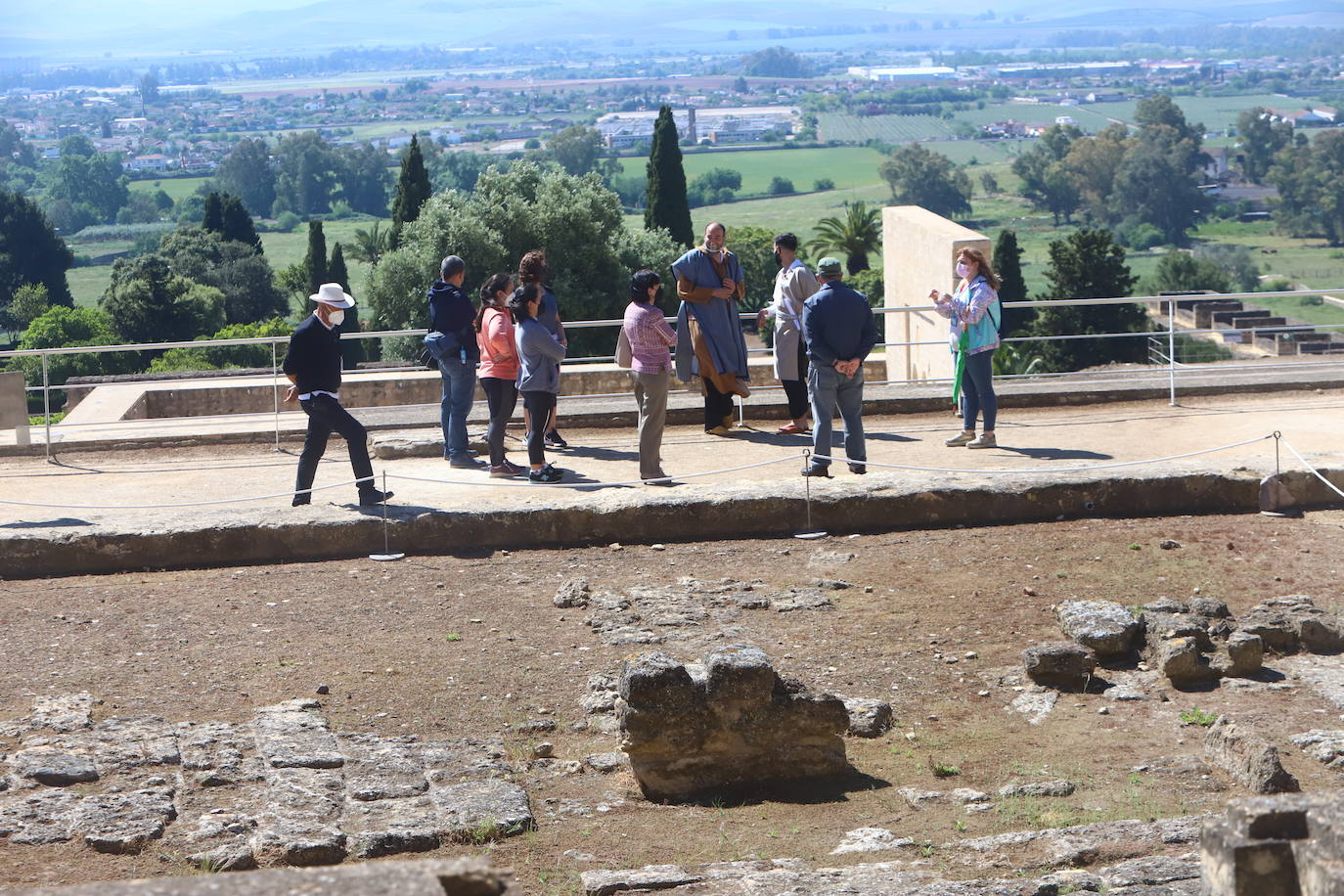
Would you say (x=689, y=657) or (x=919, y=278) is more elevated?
(x=919, y=278)

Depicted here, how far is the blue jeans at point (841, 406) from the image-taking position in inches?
419

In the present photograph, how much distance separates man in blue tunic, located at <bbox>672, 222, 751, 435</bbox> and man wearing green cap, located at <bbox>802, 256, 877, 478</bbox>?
1.36 meters

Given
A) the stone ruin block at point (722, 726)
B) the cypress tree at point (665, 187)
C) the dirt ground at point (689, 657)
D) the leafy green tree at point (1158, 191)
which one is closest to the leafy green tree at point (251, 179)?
the leafy green tree at point (1158, 191)

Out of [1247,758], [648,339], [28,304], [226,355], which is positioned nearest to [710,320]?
[648,339]

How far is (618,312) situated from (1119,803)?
36.3 m

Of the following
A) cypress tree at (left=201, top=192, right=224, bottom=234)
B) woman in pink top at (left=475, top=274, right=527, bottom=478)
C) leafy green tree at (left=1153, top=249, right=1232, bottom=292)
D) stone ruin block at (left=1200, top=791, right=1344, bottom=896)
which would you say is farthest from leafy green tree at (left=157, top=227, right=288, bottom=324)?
stone ruin block at (left=1200, top=791, right=1344, bottom=896)

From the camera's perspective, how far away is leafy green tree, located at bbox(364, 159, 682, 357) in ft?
135

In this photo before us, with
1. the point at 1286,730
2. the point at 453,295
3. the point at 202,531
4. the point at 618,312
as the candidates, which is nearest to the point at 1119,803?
the point at 1286,730

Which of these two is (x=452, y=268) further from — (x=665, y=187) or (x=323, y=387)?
(x=665, y=187)

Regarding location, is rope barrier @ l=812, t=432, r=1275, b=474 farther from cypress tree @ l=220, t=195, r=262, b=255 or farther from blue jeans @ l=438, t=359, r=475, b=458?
cypress tree @ l=220, t=195, r=262, b=255

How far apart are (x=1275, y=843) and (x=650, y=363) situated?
7.17 meters

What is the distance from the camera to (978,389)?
38.0 ft

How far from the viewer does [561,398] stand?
44.4ft

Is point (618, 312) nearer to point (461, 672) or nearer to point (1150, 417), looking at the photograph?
point (1150, 417)
